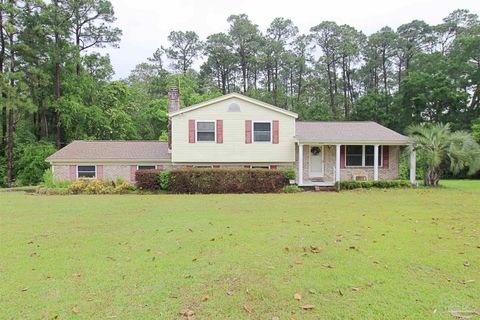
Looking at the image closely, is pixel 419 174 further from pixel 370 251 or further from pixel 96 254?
pixel 96 254

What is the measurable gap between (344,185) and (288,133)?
172 inches

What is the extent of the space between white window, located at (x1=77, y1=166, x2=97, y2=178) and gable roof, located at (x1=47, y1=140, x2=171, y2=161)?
1.98 ft

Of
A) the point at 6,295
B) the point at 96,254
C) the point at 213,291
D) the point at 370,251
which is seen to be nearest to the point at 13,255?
the point at 96,254

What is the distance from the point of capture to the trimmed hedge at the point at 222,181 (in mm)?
16391

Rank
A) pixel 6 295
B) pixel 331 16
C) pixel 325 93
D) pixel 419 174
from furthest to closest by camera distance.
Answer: pixel 325 93, pixel 331 16, pixel 419 174, pixel 6 295

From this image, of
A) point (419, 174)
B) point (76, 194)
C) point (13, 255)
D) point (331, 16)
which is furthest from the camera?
point (331, 16)

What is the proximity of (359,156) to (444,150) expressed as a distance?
4278 mm

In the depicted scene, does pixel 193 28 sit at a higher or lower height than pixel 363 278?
higher

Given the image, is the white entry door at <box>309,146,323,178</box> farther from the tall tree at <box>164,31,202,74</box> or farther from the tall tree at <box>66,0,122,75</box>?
the tall tree at <box>164,31,202,74</box>

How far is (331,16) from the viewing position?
128 ft

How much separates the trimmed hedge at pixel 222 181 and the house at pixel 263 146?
7.44ft

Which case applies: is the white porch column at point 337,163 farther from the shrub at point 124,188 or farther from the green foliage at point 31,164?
the green foliage at point 31,164

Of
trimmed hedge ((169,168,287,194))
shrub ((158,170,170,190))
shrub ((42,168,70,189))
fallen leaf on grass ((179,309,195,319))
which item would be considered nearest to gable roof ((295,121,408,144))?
trimmed hedge ((169,168,287,194))

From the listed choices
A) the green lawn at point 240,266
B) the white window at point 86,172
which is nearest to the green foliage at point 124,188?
the white window at point 86,172
